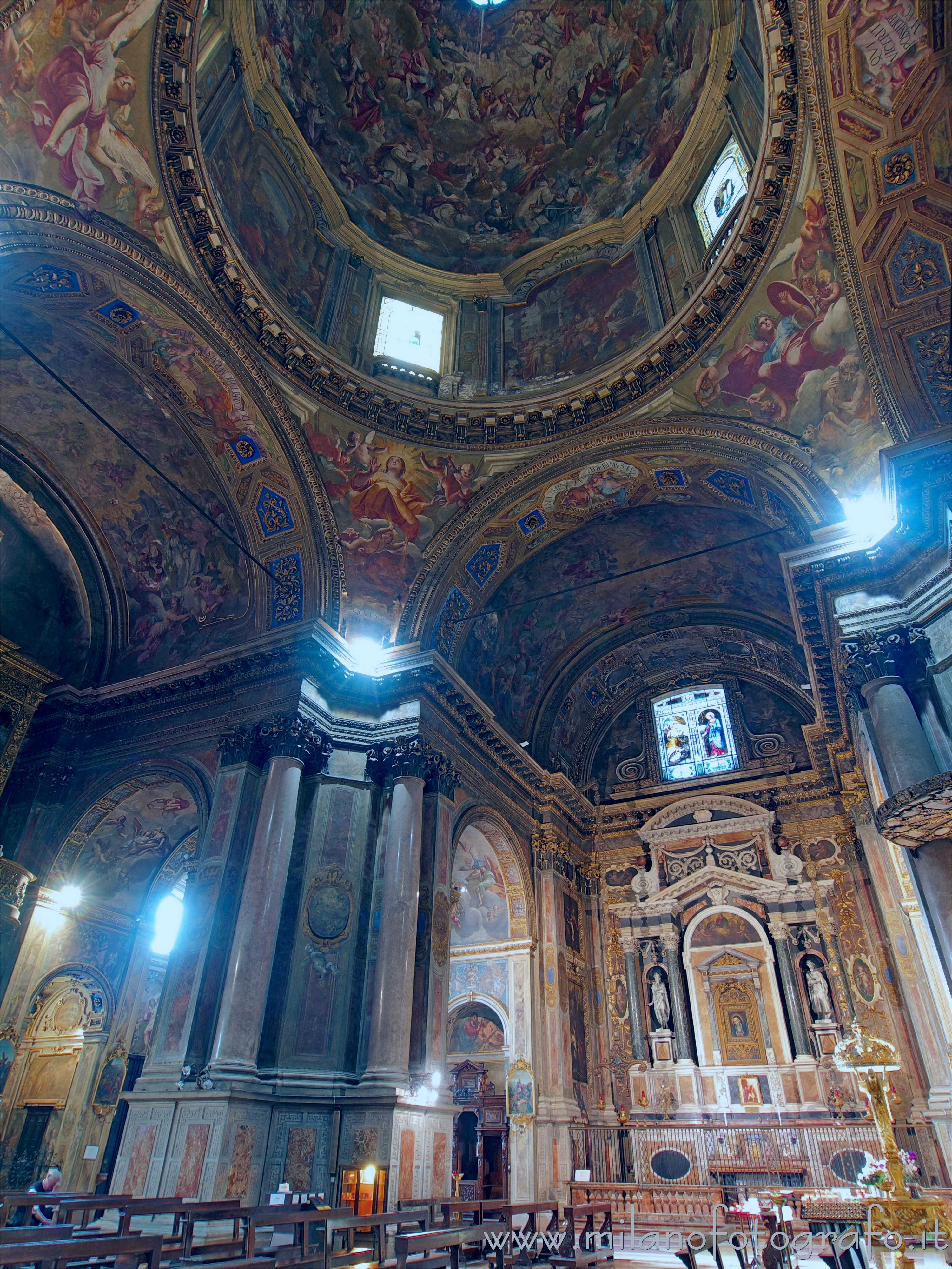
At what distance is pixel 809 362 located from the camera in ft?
43.4

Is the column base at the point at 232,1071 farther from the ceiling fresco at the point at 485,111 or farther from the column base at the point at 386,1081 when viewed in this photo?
the ceiling fresco at the point at 485,111

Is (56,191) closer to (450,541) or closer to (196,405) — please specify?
(196,405)

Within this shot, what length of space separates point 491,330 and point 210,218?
7.24 metres

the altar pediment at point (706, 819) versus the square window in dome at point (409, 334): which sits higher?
the square window in dome at point (409, 334)

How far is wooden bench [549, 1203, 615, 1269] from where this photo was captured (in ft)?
28.1

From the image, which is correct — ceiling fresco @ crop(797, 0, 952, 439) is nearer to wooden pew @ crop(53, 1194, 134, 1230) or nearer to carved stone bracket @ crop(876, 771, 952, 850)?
carved stone bracket @ crop(876, 771, 952, 850)

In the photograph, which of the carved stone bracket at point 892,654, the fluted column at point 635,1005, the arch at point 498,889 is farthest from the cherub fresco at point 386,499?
the fluted column at point 635,1005

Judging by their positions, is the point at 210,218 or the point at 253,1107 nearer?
the point at 253,1107

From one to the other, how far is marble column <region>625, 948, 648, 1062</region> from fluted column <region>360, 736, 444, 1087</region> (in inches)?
349

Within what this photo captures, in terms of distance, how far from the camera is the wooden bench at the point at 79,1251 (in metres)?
4.73

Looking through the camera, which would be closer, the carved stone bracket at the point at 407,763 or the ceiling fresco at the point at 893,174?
the ceiling fresco at the point at 893,174

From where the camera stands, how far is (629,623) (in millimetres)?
21281

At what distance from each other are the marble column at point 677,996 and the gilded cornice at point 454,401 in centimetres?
1279

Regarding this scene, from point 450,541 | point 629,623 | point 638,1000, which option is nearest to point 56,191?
point 450,541
